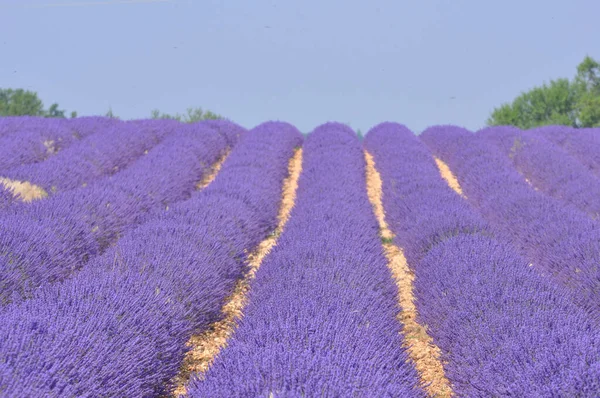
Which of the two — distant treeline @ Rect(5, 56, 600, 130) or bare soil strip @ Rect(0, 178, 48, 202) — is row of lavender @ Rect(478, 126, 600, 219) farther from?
distant treeline @ Rect(5, 56, 600, 130)

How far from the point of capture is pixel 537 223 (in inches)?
226

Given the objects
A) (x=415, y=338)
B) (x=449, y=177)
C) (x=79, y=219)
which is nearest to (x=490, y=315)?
(x=415, y=338)

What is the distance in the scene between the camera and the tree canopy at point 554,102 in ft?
86.6

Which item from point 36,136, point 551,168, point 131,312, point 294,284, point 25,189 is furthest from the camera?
point 36,136

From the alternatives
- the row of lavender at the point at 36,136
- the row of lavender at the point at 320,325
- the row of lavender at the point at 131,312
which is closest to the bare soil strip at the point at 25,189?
the row of lavender at the point at 36,136

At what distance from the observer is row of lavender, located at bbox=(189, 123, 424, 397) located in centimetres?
216

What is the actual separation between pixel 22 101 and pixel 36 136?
34.5 metres

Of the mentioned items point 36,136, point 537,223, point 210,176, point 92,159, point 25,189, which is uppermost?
point 36,136

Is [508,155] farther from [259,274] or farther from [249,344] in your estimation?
[249,344]

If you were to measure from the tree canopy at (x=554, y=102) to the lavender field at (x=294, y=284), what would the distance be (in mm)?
19314

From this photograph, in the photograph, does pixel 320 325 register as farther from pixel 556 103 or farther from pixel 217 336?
pixel 556 103

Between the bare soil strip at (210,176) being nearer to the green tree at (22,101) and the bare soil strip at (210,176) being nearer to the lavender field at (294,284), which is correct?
the lavender field at (294,284)

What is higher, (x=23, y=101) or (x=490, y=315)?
(x=23, y=101)

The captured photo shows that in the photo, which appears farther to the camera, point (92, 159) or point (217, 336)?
point (92, 159)
